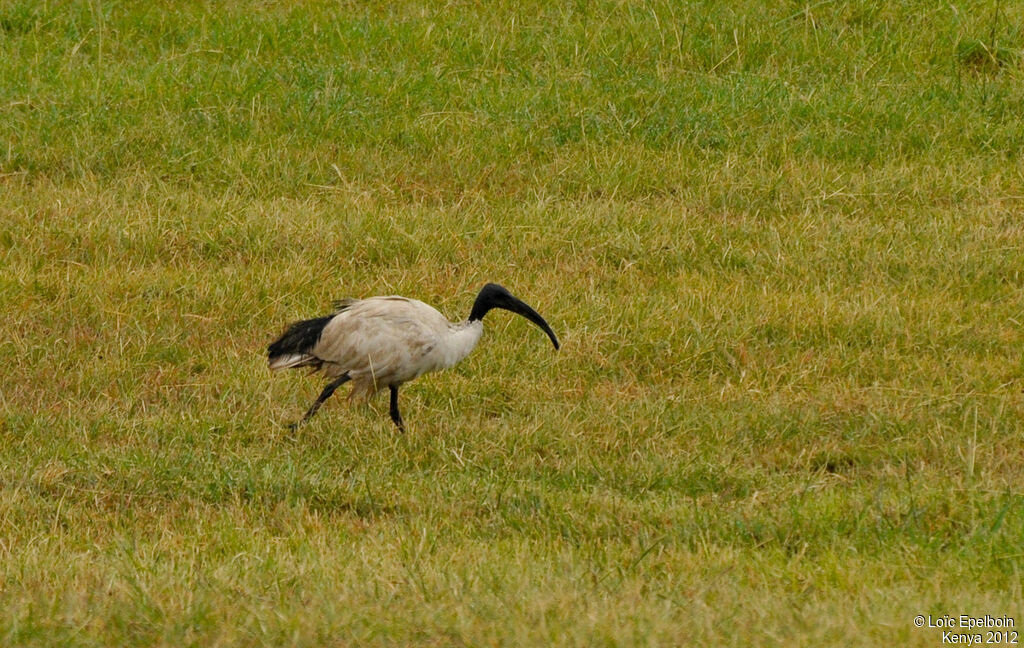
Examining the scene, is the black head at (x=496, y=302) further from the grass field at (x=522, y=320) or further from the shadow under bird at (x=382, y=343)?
the grass field at (x=522, y=320)

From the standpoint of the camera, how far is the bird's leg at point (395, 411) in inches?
273

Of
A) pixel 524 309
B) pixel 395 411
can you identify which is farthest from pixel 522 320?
pixel 395 411

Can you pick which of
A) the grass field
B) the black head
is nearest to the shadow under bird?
the black head

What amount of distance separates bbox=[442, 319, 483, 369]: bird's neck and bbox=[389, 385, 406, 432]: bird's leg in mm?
255

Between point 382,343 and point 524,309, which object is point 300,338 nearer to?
point 382,343

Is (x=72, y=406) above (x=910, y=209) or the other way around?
above

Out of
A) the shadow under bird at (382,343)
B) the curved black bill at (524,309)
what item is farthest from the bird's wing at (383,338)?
the curved black bill at (524,309)

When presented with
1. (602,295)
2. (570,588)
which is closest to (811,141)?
(602,295)

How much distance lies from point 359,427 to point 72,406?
1.33m

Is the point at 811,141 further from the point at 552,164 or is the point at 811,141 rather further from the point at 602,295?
the point at 602,295

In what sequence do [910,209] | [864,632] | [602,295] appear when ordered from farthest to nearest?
1. [910,209]
2. [602,295]
3. [864,632]

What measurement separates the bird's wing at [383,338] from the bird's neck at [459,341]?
2.3 inches

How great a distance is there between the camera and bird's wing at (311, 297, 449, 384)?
6.83m

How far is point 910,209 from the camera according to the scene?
10.2 meters
